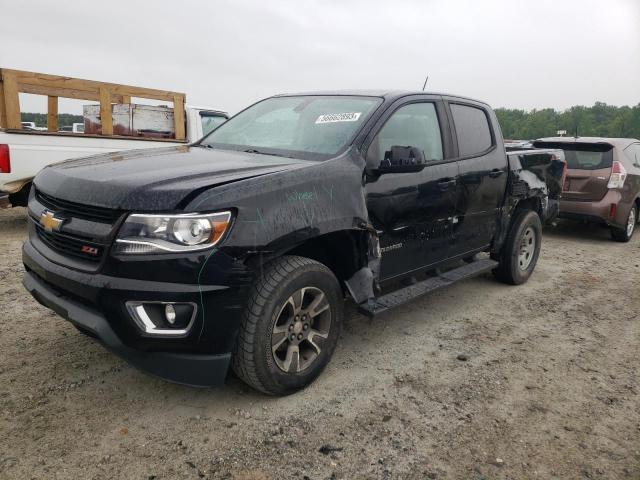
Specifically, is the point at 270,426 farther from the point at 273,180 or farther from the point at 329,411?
the point at 273,180

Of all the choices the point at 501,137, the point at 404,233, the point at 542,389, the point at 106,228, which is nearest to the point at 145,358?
the point at 106,228

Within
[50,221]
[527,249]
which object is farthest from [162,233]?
[527,249]

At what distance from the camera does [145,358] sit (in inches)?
96.6

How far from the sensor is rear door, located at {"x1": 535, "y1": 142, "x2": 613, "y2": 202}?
7.47 meters

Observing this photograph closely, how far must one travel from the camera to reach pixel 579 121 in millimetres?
66500

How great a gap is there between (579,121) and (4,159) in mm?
73258

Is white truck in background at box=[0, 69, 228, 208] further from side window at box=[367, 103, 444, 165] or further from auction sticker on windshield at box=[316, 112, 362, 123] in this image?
side window at box=[367, 103, 444, 165]

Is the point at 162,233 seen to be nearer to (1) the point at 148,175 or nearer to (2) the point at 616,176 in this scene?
(1) the point at 148,175

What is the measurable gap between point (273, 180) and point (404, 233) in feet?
4.11

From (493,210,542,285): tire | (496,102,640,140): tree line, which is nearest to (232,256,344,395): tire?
(493,210,542,285): tire

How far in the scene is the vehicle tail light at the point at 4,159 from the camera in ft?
20.4

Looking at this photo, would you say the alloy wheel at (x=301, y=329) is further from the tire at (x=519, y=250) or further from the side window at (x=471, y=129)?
the tire at (x=519, y=250)

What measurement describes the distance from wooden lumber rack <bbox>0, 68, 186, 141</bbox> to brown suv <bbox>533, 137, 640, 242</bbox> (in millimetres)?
6239

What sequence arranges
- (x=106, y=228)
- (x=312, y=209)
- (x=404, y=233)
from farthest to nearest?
1. (x=404, y=233)
2. (x=312, y=209)
3. (x=106, y=228)
